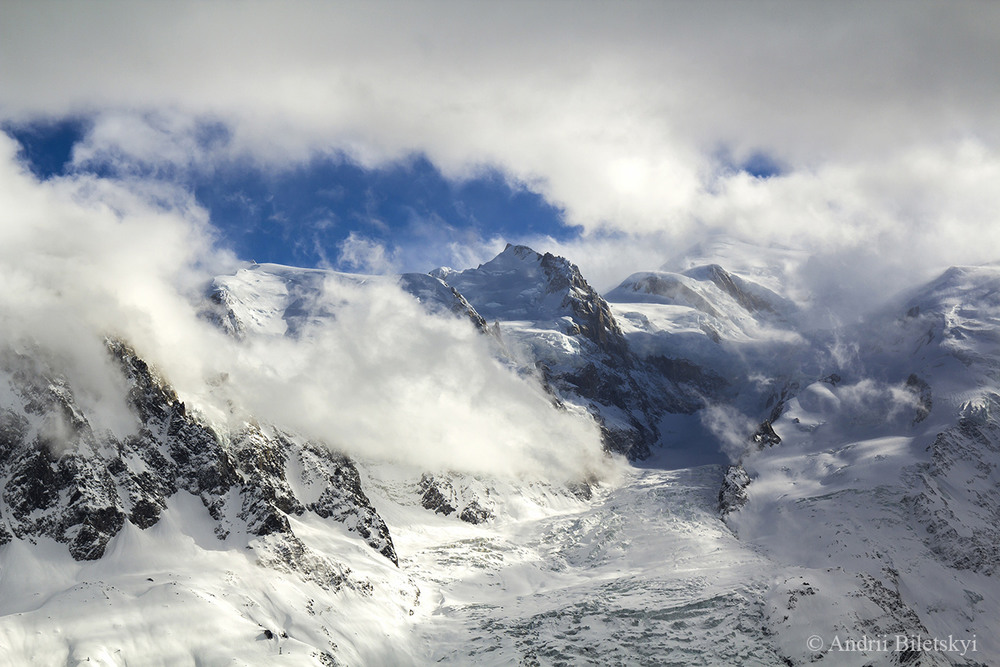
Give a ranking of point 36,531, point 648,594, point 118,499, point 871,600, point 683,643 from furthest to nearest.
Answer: point 648,594, point 871,600, point 683,643, point 118,499, point 36,531

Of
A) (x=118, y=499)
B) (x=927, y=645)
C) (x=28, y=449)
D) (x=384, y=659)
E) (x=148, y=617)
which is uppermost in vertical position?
(x=28, y=449)

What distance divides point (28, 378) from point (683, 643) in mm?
150965

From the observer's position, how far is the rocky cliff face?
472ft

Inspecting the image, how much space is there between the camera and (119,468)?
15700 cm

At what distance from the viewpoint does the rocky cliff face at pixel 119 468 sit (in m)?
144

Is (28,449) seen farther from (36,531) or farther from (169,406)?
(169,406)

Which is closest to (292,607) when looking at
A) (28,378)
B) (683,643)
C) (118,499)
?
(118,499)

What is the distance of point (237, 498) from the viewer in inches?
6811

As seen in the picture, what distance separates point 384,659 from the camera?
15650cm

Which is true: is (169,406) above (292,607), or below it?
above

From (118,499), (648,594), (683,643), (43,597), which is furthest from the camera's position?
(648,594)

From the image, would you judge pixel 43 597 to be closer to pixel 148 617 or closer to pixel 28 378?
pixel 148 617

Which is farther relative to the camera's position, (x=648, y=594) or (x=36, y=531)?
(x=648, y=594)

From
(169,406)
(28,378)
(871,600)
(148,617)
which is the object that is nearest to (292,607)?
(148,617)
